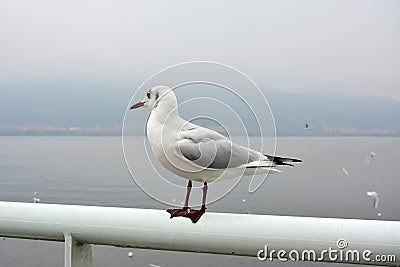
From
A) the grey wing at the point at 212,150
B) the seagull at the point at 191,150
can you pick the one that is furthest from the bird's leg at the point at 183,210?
the grey wing at the point at 212,150

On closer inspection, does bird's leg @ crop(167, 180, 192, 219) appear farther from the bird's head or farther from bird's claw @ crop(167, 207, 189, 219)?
the bird's head

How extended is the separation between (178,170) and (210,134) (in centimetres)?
11

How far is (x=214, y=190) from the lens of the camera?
Answer: 4.25ft

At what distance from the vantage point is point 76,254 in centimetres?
117

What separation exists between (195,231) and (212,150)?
19cm

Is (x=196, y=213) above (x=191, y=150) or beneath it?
beneath

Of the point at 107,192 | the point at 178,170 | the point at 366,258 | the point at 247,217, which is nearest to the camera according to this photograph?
the point at 366,258

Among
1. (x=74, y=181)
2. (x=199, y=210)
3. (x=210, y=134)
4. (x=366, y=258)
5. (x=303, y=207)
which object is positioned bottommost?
(x=366, y=258)

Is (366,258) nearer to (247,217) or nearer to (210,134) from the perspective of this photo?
(247,217)

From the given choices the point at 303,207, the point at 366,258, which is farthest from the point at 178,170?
the point at 303,207
